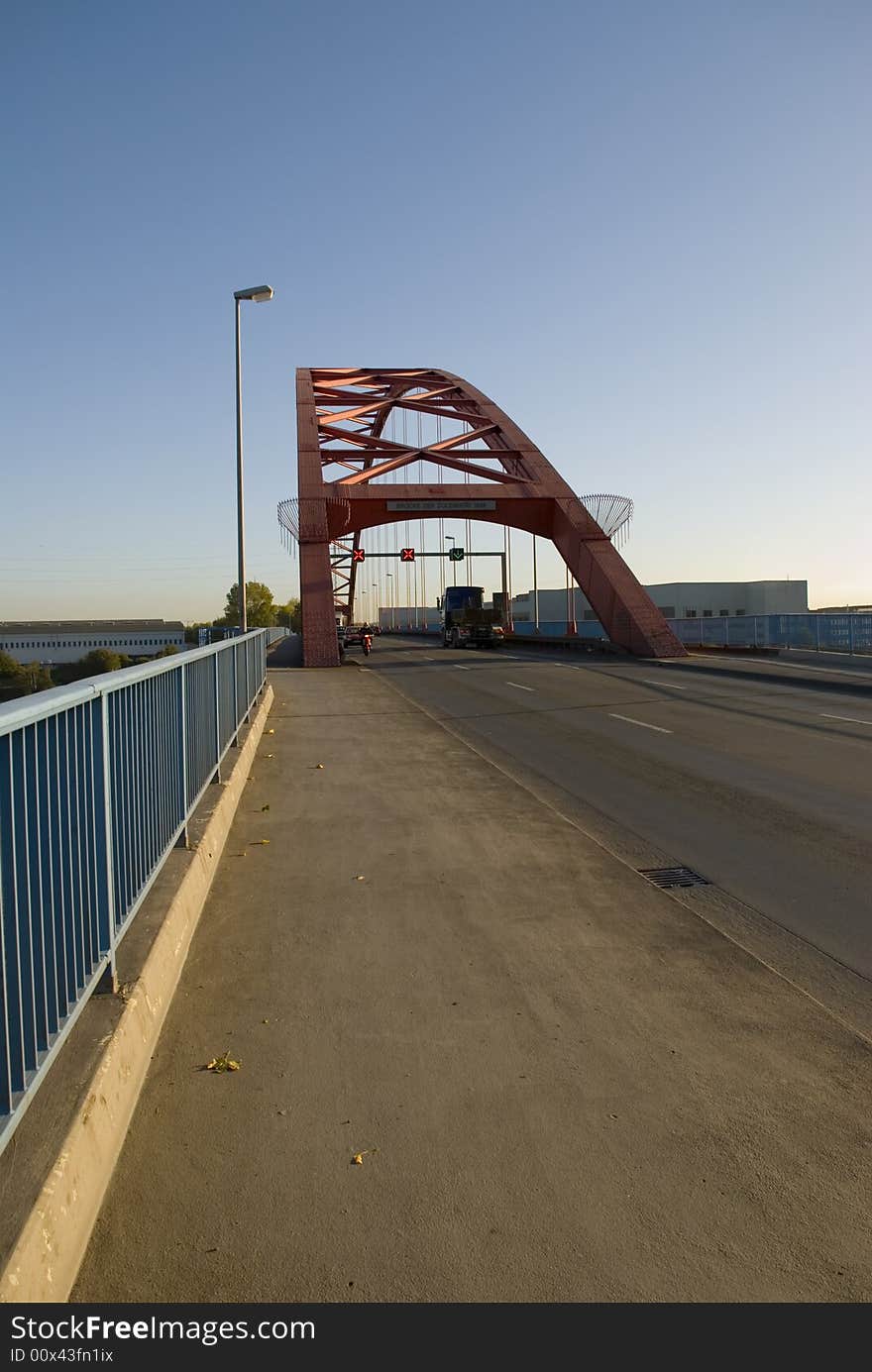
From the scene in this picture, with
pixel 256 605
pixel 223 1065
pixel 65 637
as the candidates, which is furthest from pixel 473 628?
pixel 256 605

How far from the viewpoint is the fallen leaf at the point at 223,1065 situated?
13.3 ft

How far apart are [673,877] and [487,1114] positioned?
3.72 m

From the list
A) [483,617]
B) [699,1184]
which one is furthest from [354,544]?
[699,1184]

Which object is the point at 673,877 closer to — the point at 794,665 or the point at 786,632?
the point at 794,665

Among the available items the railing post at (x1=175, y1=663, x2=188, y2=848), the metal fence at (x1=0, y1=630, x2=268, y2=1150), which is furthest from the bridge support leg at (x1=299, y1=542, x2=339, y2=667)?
the metal fence at (x1=0, y1=630, x2=268, y2=1150)

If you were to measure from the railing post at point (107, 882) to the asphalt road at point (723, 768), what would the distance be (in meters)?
3.71

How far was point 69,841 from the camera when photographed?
3.48 m

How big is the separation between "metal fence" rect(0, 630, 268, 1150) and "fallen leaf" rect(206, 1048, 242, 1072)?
0.57 meters

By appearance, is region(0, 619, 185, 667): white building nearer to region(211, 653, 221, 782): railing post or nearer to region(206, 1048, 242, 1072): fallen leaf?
region(211, 653, 221, 782): railing post

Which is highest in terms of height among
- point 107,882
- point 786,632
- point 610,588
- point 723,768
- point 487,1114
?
point 610,588

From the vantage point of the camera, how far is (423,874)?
713cm
